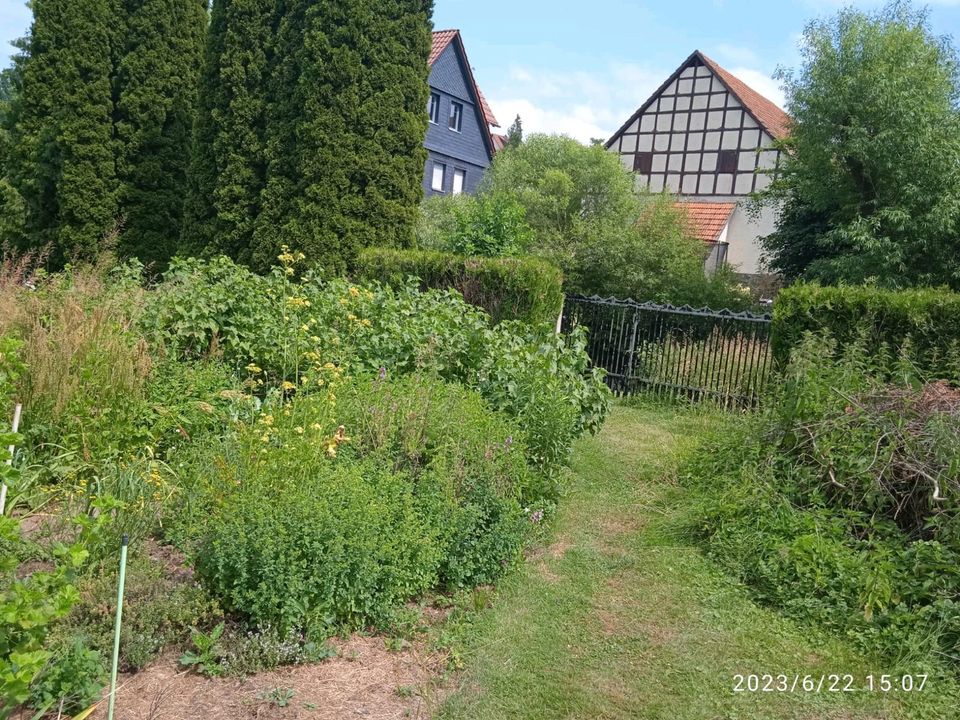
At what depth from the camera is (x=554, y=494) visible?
563 cm

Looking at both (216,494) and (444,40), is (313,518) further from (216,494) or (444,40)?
(444,40)

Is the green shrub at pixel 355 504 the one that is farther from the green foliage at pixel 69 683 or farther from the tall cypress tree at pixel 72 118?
the tall cypress tree at pixel 72 118

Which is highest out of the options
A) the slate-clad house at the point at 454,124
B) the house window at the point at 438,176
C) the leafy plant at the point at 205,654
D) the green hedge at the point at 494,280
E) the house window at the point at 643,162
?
the slate-clad house at the point at 454,124

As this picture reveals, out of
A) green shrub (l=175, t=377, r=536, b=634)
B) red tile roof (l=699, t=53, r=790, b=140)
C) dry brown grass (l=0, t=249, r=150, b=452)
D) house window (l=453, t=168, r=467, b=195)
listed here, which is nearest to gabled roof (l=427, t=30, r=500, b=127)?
house window (l=453, t=168, r=467, b=195)

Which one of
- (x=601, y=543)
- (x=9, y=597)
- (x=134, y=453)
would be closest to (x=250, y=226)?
(x=134, y=453)

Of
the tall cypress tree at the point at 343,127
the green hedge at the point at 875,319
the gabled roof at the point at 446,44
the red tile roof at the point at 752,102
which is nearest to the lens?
the green hedge at the point at 875,319

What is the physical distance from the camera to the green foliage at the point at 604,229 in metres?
13.9

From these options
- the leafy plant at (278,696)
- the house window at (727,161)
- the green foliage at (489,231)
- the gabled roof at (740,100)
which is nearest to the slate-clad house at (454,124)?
the gabled roof at (740,100)

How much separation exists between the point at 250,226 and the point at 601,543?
7867 mm

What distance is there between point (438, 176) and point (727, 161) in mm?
10907

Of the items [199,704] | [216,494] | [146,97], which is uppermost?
[146,97]

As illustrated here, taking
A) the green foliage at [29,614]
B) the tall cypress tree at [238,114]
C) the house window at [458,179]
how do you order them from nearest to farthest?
the green foliage at [29,614] → the tall cypress tree at [238,114] → the house window at [458,179]

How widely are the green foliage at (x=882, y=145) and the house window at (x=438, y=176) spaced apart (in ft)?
54.5

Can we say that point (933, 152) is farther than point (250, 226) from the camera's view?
Yes
